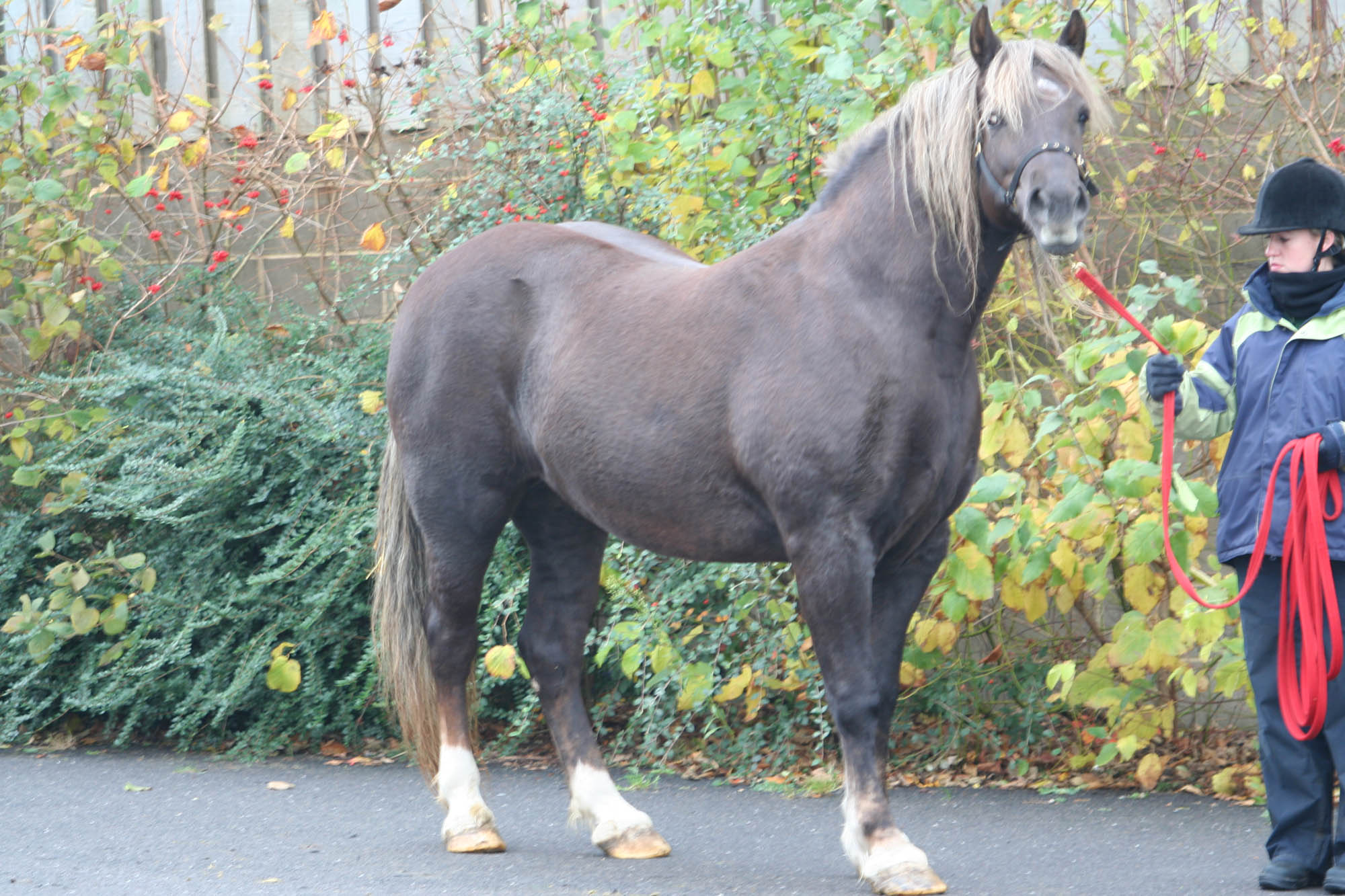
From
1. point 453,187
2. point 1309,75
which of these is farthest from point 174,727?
point 1309,75

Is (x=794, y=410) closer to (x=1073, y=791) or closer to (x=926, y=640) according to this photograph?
(x=926, y=640)

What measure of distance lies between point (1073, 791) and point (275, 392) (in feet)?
11.4

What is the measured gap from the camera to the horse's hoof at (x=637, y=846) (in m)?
4.07

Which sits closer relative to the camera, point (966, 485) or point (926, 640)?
point (966, 485)

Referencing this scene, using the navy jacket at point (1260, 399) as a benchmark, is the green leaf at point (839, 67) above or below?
above

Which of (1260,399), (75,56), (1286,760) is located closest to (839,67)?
(1260,399)

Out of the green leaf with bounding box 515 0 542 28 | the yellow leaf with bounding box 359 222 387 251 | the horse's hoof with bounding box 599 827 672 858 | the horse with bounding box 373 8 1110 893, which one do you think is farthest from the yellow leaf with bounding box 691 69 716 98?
the horse's hoof with bounding box 599 827 672 858

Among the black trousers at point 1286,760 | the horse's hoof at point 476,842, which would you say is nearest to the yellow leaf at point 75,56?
the horse's hoof at point 476,842

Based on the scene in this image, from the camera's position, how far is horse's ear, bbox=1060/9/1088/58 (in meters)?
3.57

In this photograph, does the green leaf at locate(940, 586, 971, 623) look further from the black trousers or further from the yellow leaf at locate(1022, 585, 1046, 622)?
the black trousers

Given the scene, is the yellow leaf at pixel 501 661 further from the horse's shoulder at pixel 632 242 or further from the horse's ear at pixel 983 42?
the horse's ear at pixel 983 42

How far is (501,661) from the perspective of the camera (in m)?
4.91

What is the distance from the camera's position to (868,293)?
354 centimetres

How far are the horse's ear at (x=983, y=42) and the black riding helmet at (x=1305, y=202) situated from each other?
757 mm
